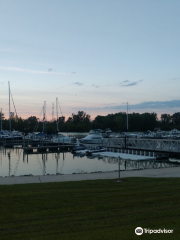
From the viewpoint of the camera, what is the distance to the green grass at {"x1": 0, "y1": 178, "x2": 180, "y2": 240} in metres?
7.02

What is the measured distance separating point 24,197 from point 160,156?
30.3 m

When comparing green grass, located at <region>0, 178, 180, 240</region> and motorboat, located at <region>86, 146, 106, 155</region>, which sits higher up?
green grass, located at <region>0, 178, 180, 240</region>

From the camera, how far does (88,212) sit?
8891mm

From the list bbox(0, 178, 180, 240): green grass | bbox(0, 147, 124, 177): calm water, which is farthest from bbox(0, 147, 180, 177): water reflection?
bbox(0, 178, 180, 240): green grass

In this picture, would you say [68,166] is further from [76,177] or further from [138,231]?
[138,231]

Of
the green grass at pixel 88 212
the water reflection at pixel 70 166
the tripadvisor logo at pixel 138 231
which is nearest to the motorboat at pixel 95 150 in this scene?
A: the water reflection at pixel 70 166

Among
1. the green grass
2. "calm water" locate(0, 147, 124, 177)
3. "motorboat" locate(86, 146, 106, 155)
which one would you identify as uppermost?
the green grass

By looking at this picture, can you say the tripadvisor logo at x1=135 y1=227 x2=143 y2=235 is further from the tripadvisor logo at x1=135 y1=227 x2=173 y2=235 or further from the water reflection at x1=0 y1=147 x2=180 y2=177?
the water reflection at x1=0 y1=147 x2=180 y2=177

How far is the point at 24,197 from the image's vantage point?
36.3ft

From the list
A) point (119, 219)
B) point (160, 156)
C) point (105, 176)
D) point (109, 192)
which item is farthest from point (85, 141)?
point (119, 219)

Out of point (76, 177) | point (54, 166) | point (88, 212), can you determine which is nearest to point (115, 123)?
point (54, 166)

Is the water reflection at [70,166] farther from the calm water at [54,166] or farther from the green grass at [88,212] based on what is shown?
the green grass at [88,212]

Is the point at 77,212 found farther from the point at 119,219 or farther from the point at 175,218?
the point at 175,218

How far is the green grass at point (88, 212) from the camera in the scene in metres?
7.02
